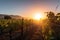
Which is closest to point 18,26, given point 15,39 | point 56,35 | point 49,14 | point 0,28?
point 0,28

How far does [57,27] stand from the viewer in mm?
6316

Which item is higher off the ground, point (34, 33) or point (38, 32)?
point (38, 32)

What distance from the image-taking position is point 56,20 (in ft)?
24.2

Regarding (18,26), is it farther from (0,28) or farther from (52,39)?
(52,39)

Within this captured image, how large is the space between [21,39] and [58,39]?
211 inches

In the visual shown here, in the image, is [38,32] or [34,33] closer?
[38,32]

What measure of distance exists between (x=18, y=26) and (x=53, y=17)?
13.2 metres

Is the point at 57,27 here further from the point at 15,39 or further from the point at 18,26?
the point at 18,26

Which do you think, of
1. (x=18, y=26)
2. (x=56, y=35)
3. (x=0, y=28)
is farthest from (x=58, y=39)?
(x=18, y=26)

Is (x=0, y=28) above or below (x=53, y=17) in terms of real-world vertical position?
below

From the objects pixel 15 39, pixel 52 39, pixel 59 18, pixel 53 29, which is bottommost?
pixel 15 39

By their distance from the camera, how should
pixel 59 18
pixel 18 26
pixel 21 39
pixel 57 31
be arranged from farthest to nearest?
pixel 18 26 → pixel 21 39 → pixel 59 18 → pixel 57 31

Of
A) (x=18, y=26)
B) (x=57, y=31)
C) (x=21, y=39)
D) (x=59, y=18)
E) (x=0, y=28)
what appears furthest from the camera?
(x=18, y=26)

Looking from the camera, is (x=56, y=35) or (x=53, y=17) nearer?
(x=56, y=35)
